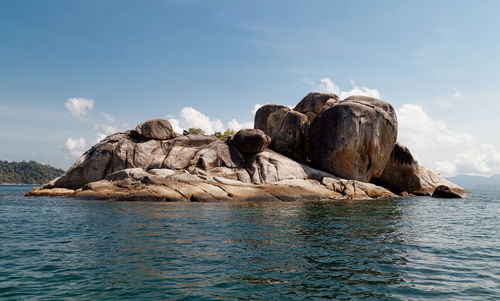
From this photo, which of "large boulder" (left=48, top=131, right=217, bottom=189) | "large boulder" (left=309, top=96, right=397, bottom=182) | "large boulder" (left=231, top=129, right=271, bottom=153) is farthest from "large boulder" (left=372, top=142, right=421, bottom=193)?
"large boulder" (left=48, top=131, right=217, bottom=189)

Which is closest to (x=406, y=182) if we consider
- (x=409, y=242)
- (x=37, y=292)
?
(x=409, y=242)

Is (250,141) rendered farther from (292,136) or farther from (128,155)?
(128,155)

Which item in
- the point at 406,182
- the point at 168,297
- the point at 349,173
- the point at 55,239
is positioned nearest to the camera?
the point at 168,297

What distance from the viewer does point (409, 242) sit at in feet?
40.0

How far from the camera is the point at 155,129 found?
1356 inches

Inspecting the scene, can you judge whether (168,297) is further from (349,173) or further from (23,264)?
(349,173)

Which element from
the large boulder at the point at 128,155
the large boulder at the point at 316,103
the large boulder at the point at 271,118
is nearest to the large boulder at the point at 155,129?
the large boulder at the point at 128,155

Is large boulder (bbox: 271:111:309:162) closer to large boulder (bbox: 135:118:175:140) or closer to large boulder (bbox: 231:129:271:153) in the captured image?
large boulder (bbox: 231:129:271:153)

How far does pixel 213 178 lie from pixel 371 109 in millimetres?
19157

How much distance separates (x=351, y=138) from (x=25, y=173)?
5852 inches

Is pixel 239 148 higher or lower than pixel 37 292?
higher

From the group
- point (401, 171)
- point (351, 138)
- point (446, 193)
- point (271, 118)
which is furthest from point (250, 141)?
point (446, 193)

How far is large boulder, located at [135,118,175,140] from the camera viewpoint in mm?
34344

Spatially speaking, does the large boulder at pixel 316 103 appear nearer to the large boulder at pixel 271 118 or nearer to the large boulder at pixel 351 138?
the large boulder at pixel 271 118
